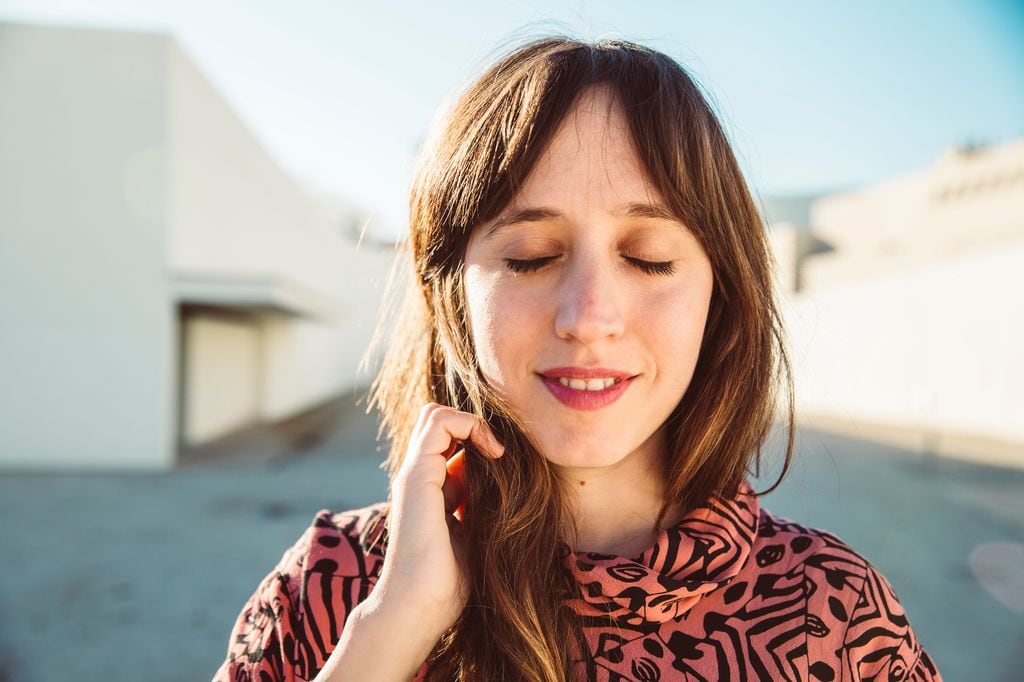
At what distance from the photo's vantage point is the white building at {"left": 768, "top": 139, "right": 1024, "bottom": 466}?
44.1ft

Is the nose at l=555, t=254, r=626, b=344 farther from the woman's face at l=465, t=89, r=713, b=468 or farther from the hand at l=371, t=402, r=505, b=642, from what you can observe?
the hand at l=371, t=402, r=505, b=642

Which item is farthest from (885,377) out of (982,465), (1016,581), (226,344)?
(226,344)

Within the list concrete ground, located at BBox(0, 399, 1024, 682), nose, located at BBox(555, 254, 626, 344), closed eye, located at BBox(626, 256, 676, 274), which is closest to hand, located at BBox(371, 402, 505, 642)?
nose, located at BBox(555, 254, 626, 344)

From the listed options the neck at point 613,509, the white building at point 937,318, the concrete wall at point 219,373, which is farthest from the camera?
the white building at point 937,318

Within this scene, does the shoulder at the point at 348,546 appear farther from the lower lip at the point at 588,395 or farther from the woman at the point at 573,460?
the lower lip at the point at 588,395

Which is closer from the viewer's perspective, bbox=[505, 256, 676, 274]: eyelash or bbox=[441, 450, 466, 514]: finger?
bbox=[505, 256, 676, 274]: eyelash

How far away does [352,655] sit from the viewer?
1014mm

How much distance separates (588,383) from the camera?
3.66 ft

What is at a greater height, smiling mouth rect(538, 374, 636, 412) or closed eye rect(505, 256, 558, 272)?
closed eye rect(505, 256, 558, 272)

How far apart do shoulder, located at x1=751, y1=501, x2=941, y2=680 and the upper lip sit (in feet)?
1.50

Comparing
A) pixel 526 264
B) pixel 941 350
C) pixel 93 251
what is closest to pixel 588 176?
pixel 526 264

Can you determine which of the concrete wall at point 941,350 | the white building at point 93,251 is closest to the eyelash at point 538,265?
the white building at point 93,251

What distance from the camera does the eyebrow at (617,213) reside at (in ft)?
3.64

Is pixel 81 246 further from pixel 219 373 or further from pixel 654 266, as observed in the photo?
pixel 654 266
